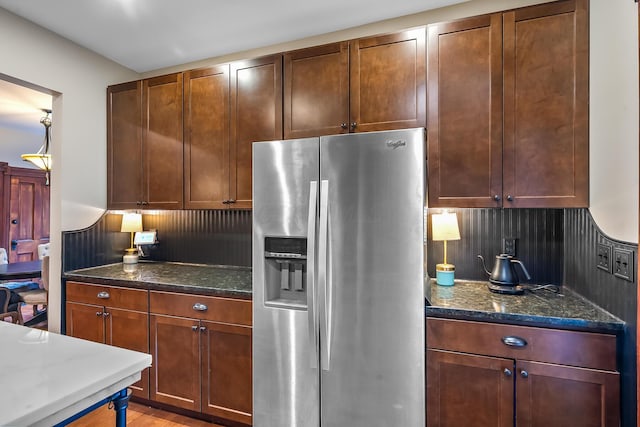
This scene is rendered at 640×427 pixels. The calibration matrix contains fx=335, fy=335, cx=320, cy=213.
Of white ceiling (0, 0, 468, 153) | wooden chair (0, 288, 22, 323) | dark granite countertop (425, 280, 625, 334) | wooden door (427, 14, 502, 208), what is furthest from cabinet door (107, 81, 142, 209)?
dark granite countertop (425, 280, 625, 334)

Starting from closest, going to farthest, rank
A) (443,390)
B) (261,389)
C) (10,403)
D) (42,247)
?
(10,403), (443,390), (261,389), (42,247)

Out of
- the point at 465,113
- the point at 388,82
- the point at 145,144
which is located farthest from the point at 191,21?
the point at 465,113

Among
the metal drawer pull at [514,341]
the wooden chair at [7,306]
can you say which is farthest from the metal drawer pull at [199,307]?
the wooden chair at [7,306]

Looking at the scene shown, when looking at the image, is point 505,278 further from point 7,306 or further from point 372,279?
point 7,306

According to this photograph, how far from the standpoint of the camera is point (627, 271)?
51.0 inches

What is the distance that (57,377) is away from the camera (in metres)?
0.91

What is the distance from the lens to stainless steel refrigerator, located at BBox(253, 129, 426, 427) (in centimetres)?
159

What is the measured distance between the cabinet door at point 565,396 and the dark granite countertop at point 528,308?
191mm

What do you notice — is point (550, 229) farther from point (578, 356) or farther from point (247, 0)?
point (247, 0)

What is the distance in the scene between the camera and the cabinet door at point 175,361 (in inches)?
83.7

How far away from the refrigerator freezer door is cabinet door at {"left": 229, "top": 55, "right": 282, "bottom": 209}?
0.50 metres

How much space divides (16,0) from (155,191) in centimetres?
141

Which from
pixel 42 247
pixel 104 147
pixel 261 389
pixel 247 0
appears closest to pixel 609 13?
pixel 247 0

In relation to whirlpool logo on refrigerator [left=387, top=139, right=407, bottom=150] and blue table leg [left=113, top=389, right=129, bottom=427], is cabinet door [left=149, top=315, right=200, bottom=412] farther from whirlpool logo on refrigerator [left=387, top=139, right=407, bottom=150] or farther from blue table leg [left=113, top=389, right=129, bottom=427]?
whirlpool logo on refrigerator [left=387, top=139, right=407, bottom=150]
